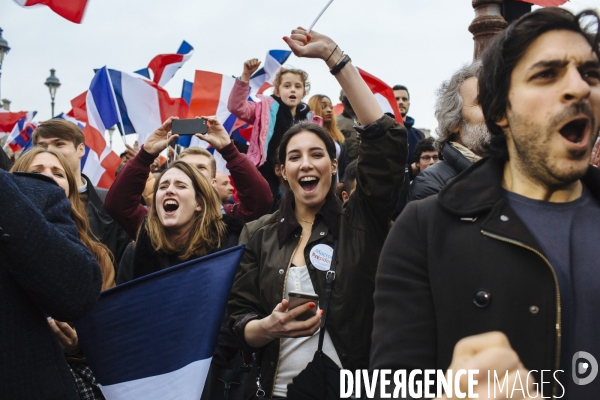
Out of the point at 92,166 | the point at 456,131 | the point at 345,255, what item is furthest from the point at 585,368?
the point at 92,166

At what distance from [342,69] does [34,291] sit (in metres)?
1.58

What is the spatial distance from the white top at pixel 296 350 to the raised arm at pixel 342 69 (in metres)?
0.76

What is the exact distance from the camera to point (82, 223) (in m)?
3.44

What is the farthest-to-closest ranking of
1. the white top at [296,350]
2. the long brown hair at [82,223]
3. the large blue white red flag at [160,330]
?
the long brown hair at [82,223], the white top at [296,350], the large blue white red flag at [160,330]

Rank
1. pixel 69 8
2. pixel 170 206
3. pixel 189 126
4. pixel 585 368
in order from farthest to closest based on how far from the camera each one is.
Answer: pixel 189 126 → pixel 69 8 → pixel 170 206 → pixel 585 368

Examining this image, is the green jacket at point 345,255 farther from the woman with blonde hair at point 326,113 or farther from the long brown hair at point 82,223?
the woman with blonde hair at point 326,113

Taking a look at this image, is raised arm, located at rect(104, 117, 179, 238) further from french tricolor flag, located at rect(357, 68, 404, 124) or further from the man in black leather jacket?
french tricolor flag, located at rect(357, 68, 404, 124)

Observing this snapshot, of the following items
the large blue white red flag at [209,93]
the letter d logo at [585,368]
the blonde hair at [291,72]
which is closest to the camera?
the letter d logo at [585,368]

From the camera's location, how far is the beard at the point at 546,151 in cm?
159

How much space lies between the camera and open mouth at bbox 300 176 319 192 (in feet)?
11.5

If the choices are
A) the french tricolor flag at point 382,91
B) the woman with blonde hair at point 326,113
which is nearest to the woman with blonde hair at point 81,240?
the french tricolor flag at point 382,91

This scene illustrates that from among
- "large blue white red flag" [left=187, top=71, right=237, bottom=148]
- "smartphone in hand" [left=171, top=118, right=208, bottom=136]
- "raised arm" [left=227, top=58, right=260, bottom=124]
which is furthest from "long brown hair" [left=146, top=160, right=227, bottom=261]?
"large blue white red flag" [left=187, top=71, right=237, bottom=148]

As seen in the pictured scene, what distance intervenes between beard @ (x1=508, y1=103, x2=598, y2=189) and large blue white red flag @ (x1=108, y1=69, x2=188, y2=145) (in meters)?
6.31

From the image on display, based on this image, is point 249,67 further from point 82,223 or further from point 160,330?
point 160,330
